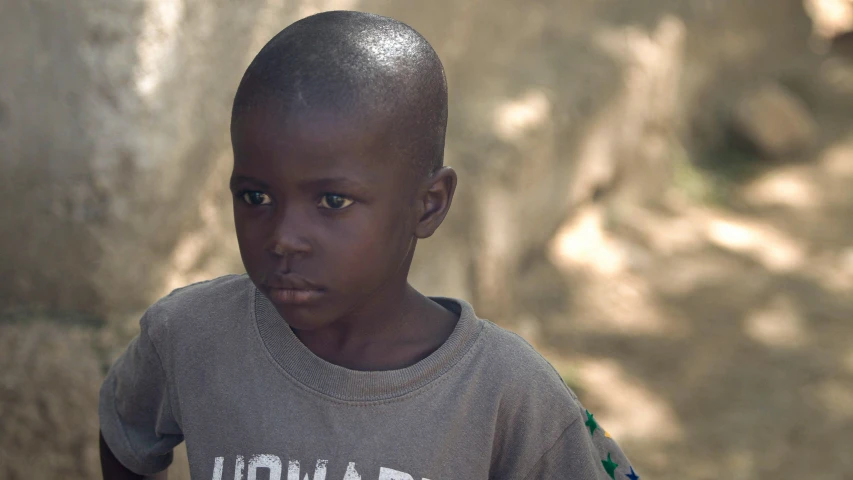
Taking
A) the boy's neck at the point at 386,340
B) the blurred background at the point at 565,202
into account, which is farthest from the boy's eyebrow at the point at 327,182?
the blurred background at the point at 565,202

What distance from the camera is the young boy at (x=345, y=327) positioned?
123cm

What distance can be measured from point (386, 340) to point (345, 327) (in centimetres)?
7

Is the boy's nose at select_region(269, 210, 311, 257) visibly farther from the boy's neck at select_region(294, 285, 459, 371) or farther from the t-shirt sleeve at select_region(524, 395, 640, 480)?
the t-shirt sleeve at select_region(524, 395, 640, 480)

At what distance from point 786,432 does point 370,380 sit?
2890 mm

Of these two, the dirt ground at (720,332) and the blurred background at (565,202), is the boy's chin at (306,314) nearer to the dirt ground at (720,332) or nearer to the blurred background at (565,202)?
the blurred background at (565,202)

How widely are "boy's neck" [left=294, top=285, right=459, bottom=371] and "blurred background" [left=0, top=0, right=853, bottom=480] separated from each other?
1.00m

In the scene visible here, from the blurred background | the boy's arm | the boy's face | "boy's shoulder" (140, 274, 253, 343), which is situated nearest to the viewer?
the boy's face

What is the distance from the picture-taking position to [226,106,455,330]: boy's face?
3.98 feet

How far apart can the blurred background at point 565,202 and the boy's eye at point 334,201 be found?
3.93 ft

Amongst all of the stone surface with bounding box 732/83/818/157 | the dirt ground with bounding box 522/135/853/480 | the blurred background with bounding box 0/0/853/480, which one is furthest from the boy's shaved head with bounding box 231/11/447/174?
the stone surface with bounding box 732/83/818/157

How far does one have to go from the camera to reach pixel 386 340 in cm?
141

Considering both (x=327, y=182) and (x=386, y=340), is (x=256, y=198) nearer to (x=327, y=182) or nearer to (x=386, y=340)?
(x=327, y=182)

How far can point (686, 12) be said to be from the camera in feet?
18.4

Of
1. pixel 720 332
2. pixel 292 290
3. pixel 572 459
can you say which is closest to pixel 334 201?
pixel 292 290
